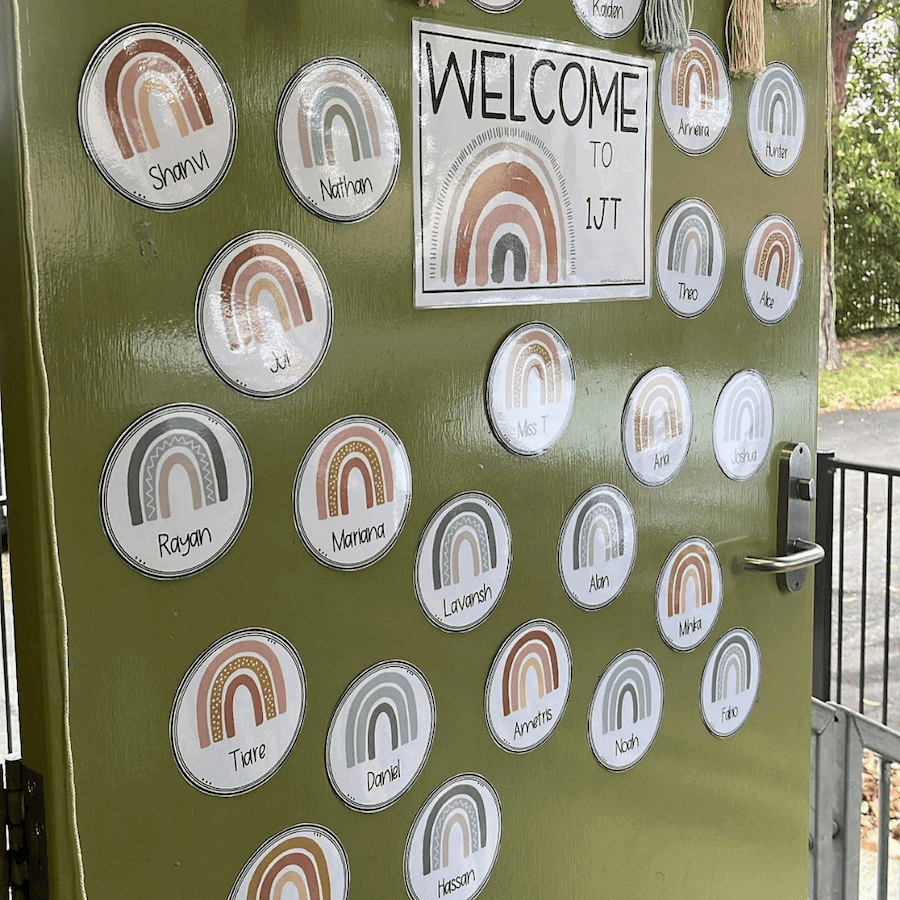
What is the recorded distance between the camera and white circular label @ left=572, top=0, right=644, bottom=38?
4.55 feet

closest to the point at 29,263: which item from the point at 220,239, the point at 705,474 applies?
the point at 220,239

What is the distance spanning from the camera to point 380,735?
130 centimetres

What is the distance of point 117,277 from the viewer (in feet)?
3.45

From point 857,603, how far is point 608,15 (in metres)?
4.65

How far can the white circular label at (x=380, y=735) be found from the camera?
4.15 ft

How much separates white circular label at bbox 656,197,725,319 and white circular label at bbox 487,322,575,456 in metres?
0.21

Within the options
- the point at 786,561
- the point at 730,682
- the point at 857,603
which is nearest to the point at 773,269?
the point at 786,561

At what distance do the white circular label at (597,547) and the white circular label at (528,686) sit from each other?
7 centimetres

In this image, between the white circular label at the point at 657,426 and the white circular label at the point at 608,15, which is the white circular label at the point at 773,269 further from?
the white circular label at the point at 608,15

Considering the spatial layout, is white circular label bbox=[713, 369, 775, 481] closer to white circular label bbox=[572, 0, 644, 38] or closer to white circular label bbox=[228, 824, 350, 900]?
white circular label bbox=[572, 0, 644, 38]

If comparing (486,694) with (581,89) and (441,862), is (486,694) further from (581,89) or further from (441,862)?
(581,89)

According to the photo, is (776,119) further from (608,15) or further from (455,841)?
(455,841)

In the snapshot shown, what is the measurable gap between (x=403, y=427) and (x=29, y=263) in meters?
0.45

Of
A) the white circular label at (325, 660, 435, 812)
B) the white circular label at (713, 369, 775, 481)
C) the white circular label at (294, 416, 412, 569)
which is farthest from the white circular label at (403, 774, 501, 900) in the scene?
the white circular label at (713, 369, 775, 481)
